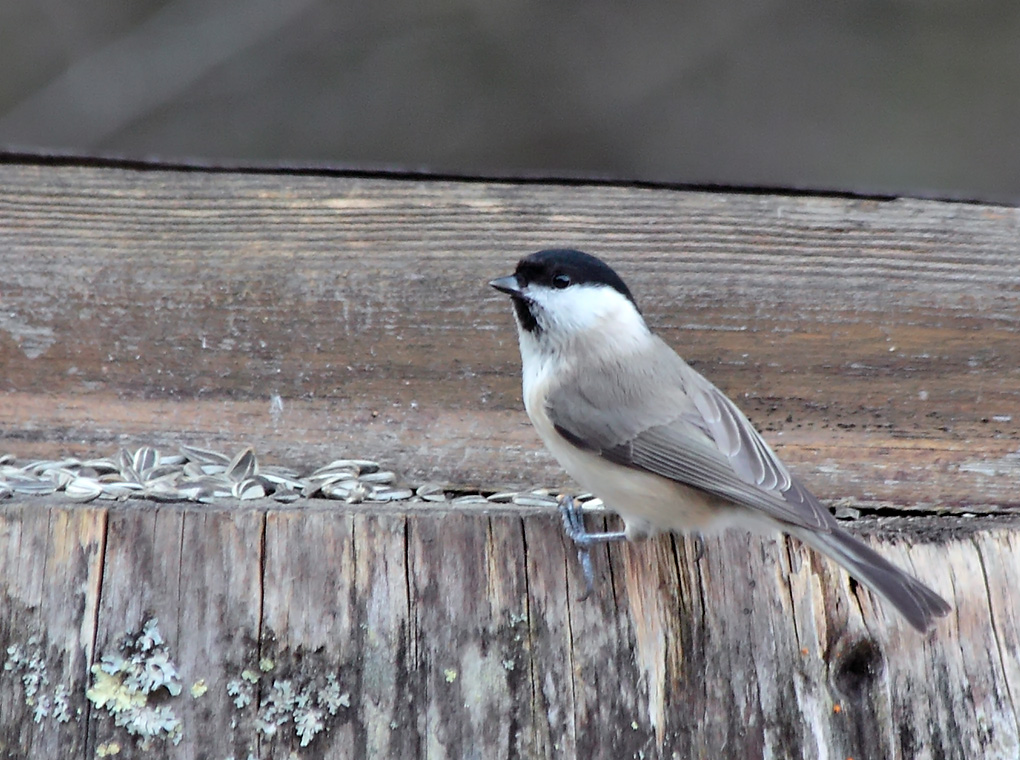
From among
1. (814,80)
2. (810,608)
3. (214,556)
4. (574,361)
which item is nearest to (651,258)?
(574,361)

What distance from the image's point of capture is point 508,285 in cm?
238

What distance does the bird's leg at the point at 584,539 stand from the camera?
6.42 ft

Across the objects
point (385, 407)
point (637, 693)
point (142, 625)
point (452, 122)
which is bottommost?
point (637, 693)

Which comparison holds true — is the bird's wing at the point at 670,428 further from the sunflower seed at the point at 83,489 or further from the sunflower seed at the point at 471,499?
the sunflower seed at the point at 83,489

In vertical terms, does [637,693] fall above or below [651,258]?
below

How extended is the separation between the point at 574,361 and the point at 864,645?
85cm

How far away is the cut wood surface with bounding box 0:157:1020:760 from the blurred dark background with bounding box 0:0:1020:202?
5.19 feet

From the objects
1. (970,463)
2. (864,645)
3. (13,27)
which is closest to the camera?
(864,645)

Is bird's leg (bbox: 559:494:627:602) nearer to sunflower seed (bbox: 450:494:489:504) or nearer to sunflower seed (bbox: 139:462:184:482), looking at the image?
sunflower seed (bbox: 450:494:489:504)

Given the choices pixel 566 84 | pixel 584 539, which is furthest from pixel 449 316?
pixel 566 84

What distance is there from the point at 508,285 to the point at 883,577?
2.96 feet

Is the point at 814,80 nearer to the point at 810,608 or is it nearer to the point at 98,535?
the point at 810,608

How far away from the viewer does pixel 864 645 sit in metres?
1.98

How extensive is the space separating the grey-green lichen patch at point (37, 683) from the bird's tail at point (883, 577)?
3.95ft
